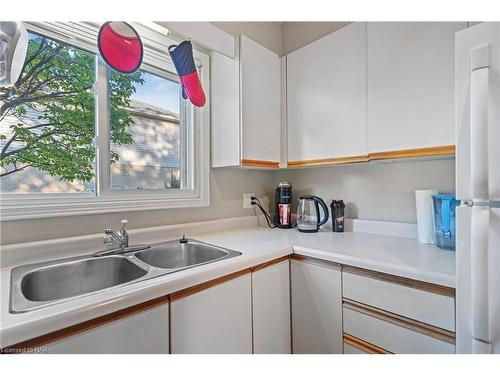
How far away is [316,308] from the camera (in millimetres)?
1188

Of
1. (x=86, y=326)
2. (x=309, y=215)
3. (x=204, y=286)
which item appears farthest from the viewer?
(x=309, y=215)

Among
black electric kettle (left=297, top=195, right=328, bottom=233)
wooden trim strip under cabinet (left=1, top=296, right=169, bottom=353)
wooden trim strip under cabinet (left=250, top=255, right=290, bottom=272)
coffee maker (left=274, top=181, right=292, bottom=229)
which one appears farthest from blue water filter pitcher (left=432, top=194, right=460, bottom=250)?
wooden trim strip under cabinet (left=1, top=296, right=169, bottom=353)

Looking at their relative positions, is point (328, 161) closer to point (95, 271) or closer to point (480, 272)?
point (480, 272)

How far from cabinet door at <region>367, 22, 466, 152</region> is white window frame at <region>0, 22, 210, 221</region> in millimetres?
1040

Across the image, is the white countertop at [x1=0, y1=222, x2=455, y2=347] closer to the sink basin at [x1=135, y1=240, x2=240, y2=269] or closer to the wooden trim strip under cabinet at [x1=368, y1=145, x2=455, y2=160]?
the sink basin at [x1=135, y1=240, x2=240, y2=269]

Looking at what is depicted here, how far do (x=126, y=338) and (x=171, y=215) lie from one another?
0.84 metres

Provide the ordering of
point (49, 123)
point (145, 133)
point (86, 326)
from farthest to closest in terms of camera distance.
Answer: point (145, 133), point (49, 123), point (86, 326)

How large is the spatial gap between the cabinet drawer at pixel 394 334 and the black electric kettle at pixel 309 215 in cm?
63

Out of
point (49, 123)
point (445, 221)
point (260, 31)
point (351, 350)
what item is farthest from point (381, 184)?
point (49, 123)

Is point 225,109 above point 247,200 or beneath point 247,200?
above

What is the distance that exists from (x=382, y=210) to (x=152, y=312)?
141 centimetres
